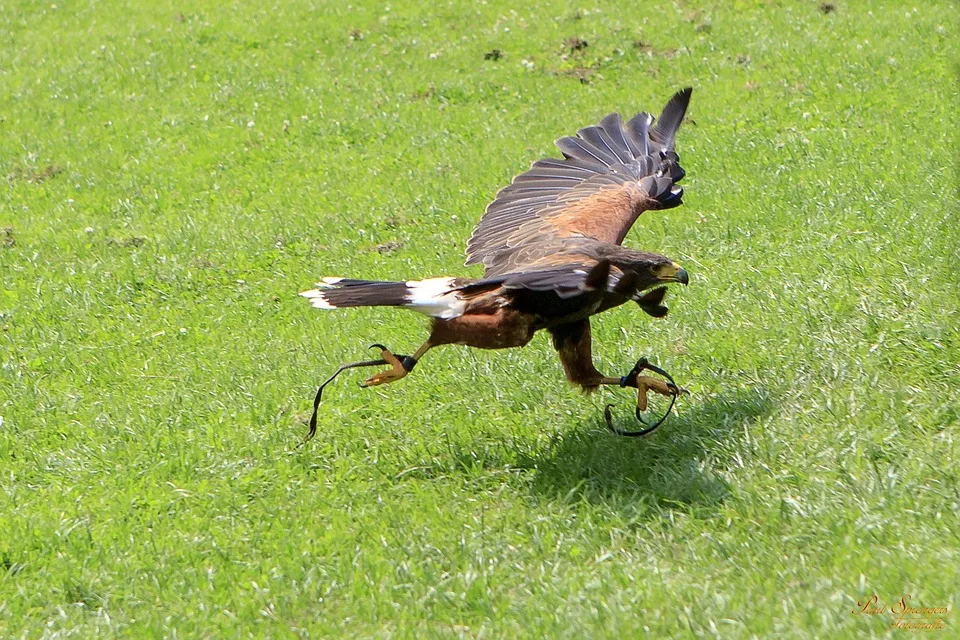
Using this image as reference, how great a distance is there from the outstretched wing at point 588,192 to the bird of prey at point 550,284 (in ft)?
0.04

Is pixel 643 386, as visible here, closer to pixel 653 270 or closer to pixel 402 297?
pixel 653 270

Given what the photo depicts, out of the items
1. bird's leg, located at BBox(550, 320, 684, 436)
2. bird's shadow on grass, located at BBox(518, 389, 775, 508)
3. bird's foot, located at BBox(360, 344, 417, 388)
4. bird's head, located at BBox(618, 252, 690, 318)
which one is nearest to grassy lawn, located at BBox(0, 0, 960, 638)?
bird's shadow on grass, located at BBox(518, 389, 775, 508)

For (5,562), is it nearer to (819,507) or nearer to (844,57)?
(819,507)

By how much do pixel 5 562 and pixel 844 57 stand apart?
10.0m

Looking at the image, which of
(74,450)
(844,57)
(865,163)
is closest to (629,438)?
(74,450)

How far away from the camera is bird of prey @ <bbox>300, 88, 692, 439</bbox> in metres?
5.71

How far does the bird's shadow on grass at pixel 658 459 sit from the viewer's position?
17.9 feet

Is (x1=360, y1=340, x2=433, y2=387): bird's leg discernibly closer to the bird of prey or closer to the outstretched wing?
the bird of prey

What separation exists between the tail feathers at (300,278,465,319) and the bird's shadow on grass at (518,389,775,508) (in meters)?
0.90

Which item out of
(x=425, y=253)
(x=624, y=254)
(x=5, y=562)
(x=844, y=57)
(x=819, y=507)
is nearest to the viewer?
(x=819, y=507)

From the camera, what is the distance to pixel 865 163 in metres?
9.55

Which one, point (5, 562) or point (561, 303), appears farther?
point (561, 303)

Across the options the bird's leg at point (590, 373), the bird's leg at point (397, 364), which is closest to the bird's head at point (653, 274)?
the bird's leg at point (590, 373)

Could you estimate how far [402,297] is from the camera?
5.74 m
